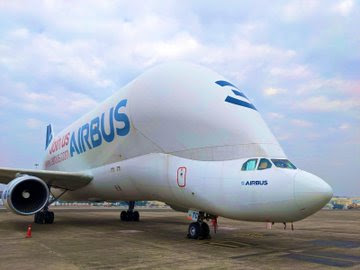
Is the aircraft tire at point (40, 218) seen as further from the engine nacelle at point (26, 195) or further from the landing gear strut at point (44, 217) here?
the engine nacelle at point (26, 195)

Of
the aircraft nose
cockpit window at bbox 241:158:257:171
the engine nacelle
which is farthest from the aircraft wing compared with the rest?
the aircraft nose

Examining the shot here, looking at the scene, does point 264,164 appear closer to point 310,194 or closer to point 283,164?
point 283,164

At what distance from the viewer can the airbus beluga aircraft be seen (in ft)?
33.4

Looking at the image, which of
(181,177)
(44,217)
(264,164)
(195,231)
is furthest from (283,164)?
(44,217)

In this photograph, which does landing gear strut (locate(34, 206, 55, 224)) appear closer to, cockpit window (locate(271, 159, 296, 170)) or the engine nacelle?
the engine nacelle

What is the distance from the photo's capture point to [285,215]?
9906mm

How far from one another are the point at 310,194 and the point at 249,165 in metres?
2.03

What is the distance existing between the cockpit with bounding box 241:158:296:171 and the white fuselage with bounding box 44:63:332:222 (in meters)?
0.18

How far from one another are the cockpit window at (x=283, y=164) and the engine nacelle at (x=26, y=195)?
34.7 feet

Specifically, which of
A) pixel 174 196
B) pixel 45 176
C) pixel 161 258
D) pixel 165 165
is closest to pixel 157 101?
pixel 165 165

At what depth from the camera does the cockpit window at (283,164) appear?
34.6 feet

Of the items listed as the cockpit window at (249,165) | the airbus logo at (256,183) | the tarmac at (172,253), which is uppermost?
the cockpit window at (249,165)

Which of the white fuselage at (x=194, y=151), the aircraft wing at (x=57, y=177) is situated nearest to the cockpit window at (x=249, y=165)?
the white fuselage at (x=194, y=151)

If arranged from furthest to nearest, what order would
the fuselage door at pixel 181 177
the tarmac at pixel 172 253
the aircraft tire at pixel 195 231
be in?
the aircraft tire at pixel 195 231, the fuselage door at pixel 181 177, the tarmac at pixel 172 253
